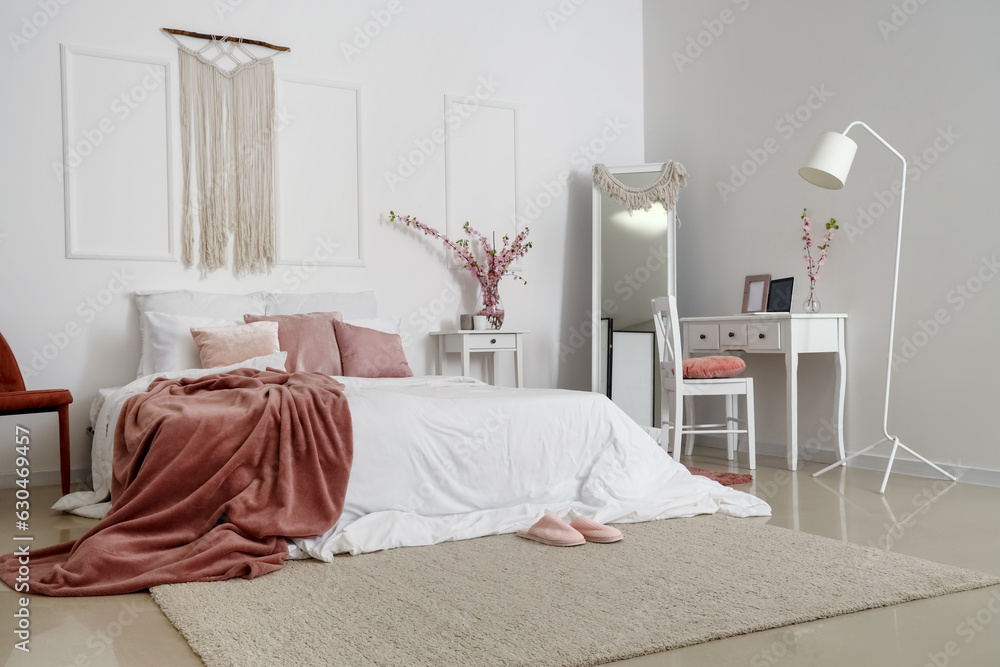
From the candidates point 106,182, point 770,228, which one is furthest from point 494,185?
point 106,182

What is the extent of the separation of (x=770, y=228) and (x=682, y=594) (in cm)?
336

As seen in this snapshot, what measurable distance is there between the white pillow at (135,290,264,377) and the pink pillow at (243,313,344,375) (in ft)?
0.53

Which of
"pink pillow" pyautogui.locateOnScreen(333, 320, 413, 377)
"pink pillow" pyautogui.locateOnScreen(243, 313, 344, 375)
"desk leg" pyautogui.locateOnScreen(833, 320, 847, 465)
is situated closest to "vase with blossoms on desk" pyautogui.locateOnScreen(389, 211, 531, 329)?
"pink pillow" pyautogui.locateOnScreen(333, 320, 413, 377)

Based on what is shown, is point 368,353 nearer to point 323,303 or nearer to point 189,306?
point 323,303

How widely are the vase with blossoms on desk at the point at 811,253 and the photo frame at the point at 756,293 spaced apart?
24 cm

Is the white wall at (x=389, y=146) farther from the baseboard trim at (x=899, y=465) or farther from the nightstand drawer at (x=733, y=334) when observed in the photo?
the baseboard trim at (x=899, y=465)

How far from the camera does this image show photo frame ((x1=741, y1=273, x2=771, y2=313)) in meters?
4.89

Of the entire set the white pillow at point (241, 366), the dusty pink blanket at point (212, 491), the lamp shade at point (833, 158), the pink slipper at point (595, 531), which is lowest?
the pink slipper at point (595, 531)

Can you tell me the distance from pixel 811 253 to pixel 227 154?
11.1ft

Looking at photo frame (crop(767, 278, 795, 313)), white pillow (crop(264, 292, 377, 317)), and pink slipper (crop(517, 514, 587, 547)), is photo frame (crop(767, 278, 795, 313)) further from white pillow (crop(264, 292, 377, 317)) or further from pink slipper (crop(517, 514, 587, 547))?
pink slipper (crop(517, 514, 587, 547))

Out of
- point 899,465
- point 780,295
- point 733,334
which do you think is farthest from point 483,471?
point 780,295

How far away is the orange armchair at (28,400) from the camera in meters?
3.59

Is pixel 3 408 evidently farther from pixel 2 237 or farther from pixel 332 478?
pixel 332 478

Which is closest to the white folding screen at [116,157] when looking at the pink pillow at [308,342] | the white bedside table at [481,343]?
the pink pillow at [308,342]
